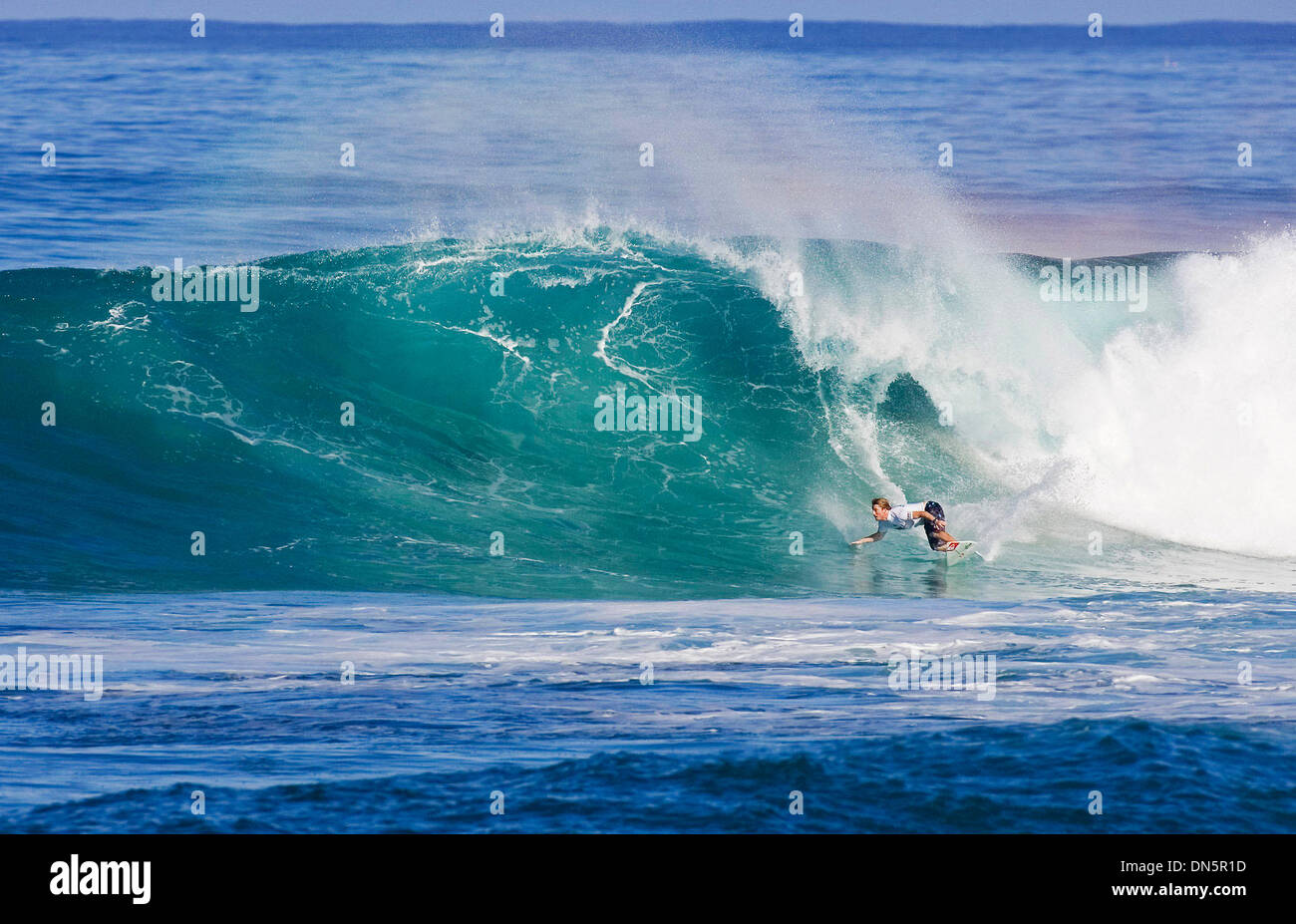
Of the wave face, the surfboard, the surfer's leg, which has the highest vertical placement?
the wave face

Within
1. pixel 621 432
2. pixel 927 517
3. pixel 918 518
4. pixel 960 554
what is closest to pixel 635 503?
pixel 621 432

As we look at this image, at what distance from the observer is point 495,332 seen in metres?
20.0

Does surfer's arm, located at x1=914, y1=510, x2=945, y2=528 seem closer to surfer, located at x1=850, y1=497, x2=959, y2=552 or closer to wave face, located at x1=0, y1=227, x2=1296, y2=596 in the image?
surfer, located at x1=850, y1=497, x2=959, y2=552

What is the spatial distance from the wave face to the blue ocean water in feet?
0.24

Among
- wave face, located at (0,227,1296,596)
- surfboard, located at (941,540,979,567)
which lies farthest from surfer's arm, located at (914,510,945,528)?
wave face, located at (0,227,1296,596)

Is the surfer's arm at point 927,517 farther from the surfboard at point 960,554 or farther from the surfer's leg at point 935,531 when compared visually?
the surfboard at point 960,554

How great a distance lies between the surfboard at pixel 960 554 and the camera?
14.7 meters

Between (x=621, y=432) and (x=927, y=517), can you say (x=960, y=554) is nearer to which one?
(x=927, y=517)

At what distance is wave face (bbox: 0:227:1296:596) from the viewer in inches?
593

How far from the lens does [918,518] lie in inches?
581

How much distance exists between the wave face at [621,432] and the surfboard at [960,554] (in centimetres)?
42

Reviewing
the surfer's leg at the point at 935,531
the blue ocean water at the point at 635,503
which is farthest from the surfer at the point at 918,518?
the blue ocean water at the point at 635,503

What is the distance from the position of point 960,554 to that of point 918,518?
575 millimetres
